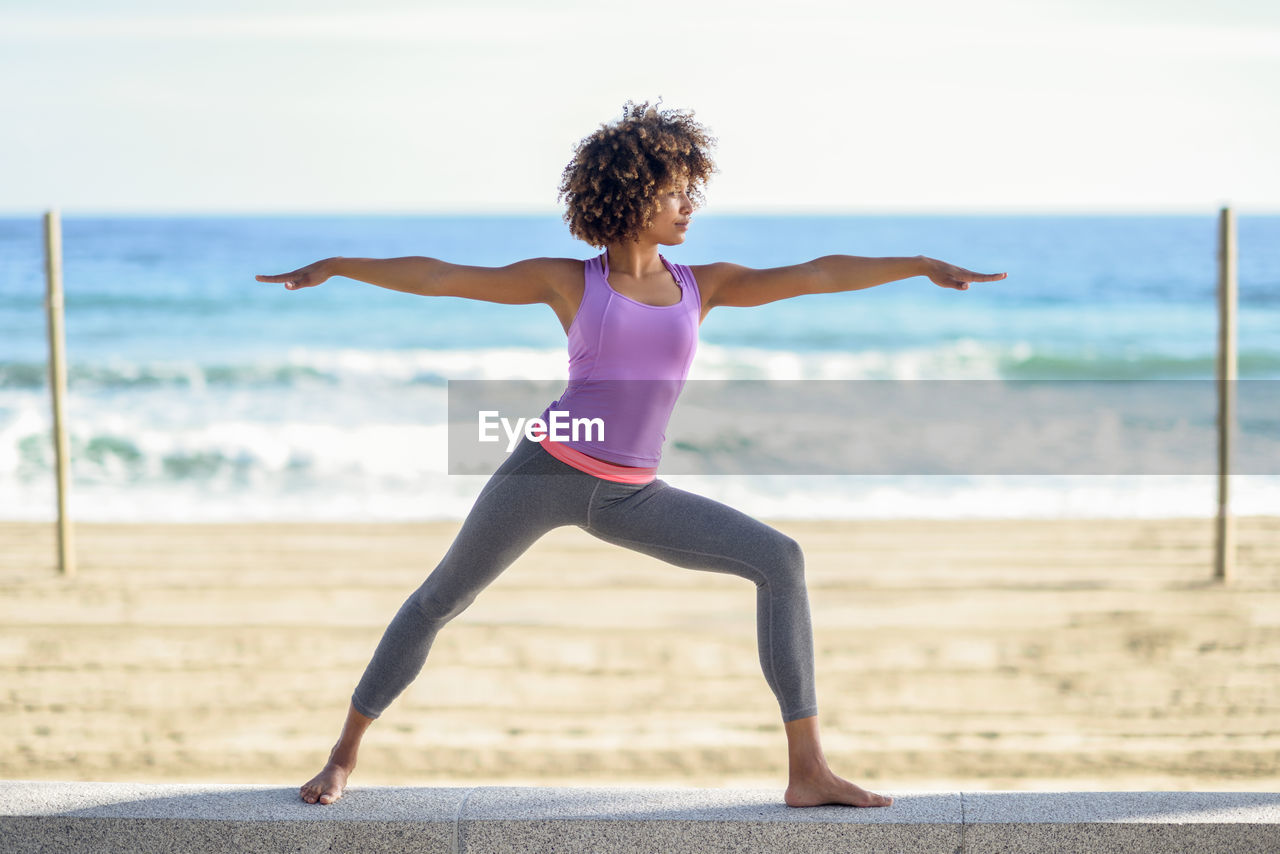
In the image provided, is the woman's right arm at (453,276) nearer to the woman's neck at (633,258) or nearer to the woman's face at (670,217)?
the woman's neck at (633,258)

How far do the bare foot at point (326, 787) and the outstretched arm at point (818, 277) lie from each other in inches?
55.5

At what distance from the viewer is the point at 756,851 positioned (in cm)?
260

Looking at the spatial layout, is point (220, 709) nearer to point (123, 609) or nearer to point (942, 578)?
point (123, 609)

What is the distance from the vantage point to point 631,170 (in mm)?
2723

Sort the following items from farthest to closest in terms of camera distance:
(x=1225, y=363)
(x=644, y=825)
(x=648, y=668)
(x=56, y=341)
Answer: (x=56, y=341) < (x=1225, y=363) < (x=648, y=668) < (x=644, y=825)

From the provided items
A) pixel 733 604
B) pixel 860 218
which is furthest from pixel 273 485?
pixel 860 218

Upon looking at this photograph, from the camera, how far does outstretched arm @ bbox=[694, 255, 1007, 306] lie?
2779 millimetres

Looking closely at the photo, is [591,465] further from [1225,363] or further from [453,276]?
[1225,363]

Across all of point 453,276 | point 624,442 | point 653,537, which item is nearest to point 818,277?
point 624,442

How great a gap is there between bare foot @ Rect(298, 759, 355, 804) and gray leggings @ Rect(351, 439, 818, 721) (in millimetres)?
493

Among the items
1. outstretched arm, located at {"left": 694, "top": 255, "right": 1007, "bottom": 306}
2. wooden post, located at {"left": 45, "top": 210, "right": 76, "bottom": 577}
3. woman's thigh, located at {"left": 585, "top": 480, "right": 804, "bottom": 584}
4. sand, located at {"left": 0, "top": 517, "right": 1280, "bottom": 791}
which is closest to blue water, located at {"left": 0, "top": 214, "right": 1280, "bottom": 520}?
sand, located at {"left": 0, "top": 517, "right": 1280, "bottom": 791}

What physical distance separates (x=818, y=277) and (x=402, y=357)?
18.8m

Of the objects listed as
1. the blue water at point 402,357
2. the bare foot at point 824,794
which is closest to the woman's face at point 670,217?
the bare foot at point 824,794

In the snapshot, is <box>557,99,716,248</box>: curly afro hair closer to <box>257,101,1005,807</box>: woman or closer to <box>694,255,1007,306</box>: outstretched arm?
<box>257,101,1005,807</box>: woman
